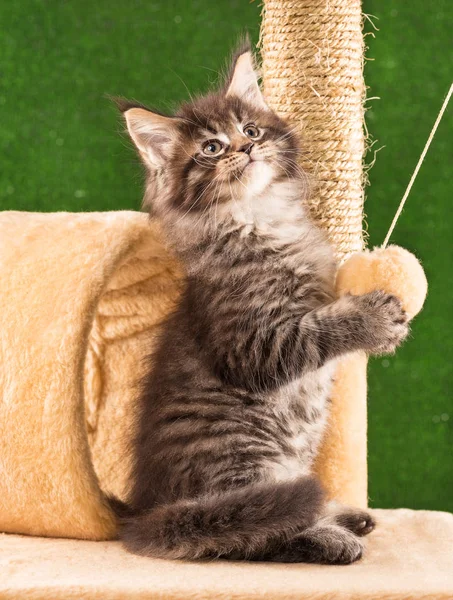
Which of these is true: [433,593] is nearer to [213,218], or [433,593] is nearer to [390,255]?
[390,255]

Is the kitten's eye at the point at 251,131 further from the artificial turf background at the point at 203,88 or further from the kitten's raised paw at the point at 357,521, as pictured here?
the artificial turf background at the point at 203,88

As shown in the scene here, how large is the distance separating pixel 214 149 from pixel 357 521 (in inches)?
34.7

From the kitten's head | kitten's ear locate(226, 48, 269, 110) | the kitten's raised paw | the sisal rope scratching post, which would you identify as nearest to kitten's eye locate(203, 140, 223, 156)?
the kitten's head

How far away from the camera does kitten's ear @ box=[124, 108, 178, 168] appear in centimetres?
188

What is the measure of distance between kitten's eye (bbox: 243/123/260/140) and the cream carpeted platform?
0.93m

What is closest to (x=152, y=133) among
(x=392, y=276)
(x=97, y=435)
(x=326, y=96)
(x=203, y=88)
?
(x=326, y=96)

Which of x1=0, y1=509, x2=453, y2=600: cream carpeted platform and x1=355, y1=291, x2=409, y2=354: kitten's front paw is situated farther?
x1=355, y1=291, x2=409, y2=354: kitten's front paw

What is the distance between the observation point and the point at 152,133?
1.94 m

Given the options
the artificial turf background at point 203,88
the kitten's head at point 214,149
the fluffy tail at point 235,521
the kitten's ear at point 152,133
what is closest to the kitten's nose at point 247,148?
the kitten's head at point 214,149

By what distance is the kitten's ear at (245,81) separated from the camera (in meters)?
2.00

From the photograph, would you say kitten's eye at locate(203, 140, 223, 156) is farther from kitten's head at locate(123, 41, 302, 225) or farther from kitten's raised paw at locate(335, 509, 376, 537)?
kitten's raised paw at locate(335, 509, 376, 537)

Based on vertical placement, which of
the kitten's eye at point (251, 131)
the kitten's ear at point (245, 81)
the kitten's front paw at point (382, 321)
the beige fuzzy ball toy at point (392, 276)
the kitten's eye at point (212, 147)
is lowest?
the kitten's front paw at point (382, 321)

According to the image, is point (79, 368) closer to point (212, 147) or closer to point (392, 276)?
point (212, 147)

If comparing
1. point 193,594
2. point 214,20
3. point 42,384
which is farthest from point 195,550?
point 214,20
